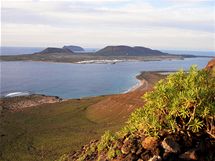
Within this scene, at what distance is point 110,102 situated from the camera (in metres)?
48.9

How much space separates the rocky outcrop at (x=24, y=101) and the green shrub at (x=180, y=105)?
163 feet

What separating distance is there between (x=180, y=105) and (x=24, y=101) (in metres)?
60.2

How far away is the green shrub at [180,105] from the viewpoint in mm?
9828

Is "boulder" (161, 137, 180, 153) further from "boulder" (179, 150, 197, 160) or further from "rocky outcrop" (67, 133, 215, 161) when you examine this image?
"boulder" (179, 150, 197, 160)

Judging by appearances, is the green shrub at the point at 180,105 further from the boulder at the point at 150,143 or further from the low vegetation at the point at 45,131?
the low vegetation at the point at 45,131

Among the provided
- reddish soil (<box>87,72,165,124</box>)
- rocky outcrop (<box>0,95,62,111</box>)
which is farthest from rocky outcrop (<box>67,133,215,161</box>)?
rocky outcrop (<box>0,95,62,111</box>)

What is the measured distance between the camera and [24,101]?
6769 centimetres

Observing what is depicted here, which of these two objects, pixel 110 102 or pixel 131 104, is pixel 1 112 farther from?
pixel 131 104

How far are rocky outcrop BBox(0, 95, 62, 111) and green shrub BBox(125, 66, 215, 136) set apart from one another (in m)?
49.6

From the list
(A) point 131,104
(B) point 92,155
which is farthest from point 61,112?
(B) point 92,155

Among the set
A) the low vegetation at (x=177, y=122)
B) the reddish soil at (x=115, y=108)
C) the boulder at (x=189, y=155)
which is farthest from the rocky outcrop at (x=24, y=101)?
the boulder at (x=189, y=155)

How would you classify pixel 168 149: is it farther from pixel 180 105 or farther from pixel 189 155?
pixel 180 105

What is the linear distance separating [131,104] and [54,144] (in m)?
14.1

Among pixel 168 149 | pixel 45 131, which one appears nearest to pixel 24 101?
pixel 45 131
